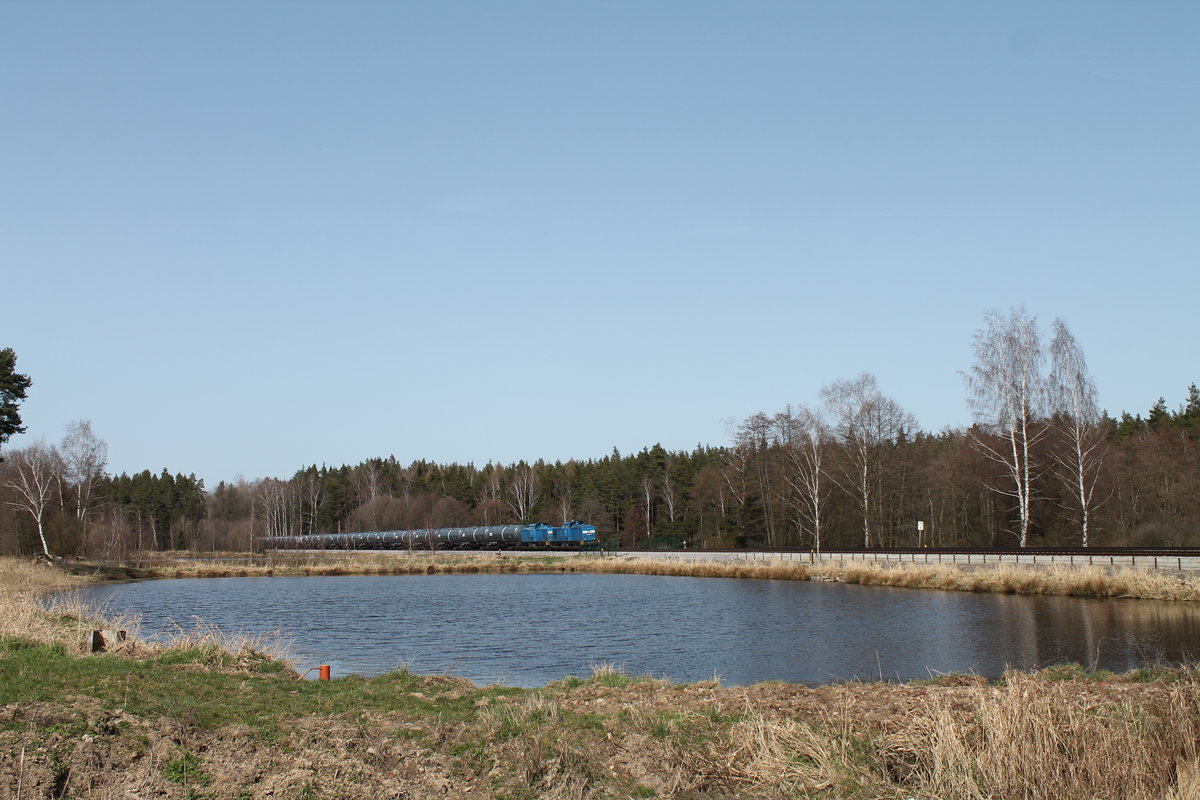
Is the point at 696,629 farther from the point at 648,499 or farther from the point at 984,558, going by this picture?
the point at 648,499

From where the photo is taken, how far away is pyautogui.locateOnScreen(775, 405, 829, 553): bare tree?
7350cm

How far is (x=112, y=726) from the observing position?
9914 mm

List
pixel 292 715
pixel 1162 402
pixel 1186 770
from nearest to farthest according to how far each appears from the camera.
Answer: pixel 1186 770 → pixel 292 715 → pixel 1162 402

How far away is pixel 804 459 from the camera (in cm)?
7631

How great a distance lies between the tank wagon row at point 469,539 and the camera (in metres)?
88.6

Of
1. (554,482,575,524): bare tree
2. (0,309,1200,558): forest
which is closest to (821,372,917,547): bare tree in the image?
(0,309,1200,558): forest

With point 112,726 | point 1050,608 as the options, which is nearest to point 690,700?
point 112,726

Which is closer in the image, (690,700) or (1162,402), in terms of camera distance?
(690,700)

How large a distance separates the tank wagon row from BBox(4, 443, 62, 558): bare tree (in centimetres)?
2776

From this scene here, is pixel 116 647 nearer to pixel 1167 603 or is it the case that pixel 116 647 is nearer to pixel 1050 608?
pixel 1050 608

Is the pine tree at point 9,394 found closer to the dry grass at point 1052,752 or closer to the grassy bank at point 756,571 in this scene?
the grassy bank at point 756,571

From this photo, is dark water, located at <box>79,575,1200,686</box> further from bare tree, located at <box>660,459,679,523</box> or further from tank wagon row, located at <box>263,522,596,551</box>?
bare tree, located at <box>660,459,679,523</box>

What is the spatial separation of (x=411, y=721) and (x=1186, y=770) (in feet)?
27.5

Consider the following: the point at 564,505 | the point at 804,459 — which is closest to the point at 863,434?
the point at 804,459
